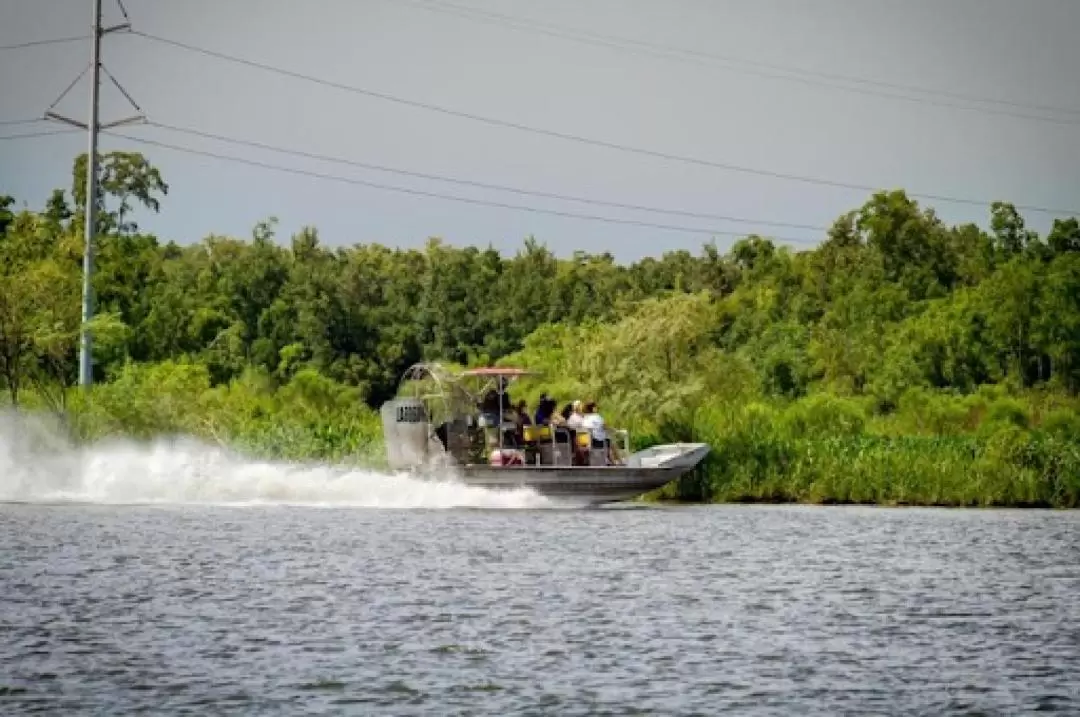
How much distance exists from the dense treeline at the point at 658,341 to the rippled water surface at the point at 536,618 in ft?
30.9

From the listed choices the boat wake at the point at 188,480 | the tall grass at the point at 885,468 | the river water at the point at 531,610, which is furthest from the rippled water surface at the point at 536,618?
the tall grass at the point at 885,468

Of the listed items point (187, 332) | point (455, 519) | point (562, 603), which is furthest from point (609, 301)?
point (562, 603)

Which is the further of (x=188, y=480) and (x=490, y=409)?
(x=188, y=480)

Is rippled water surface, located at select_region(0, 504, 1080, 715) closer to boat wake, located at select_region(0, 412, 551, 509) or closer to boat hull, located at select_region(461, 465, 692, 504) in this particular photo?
boat hull, located at select_region(461, 465, 692, 504)

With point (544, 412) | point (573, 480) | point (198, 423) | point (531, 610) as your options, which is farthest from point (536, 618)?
point (198, 423)

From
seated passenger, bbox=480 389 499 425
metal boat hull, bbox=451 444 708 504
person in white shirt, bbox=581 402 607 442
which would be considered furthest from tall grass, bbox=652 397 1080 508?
seated passenger, bbox=480 389 499 425

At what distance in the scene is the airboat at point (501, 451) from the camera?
46.9 meters

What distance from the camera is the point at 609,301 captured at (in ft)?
333

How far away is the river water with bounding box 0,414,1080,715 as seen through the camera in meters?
20.3

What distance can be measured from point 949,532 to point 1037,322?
3814cm

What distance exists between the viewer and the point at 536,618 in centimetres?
2642

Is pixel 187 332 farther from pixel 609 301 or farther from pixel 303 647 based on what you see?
pixel 303 647

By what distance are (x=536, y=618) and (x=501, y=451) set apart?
2063 centimetres

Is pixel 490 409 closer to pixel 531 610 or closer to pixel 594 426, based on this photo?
pixel 594 426
